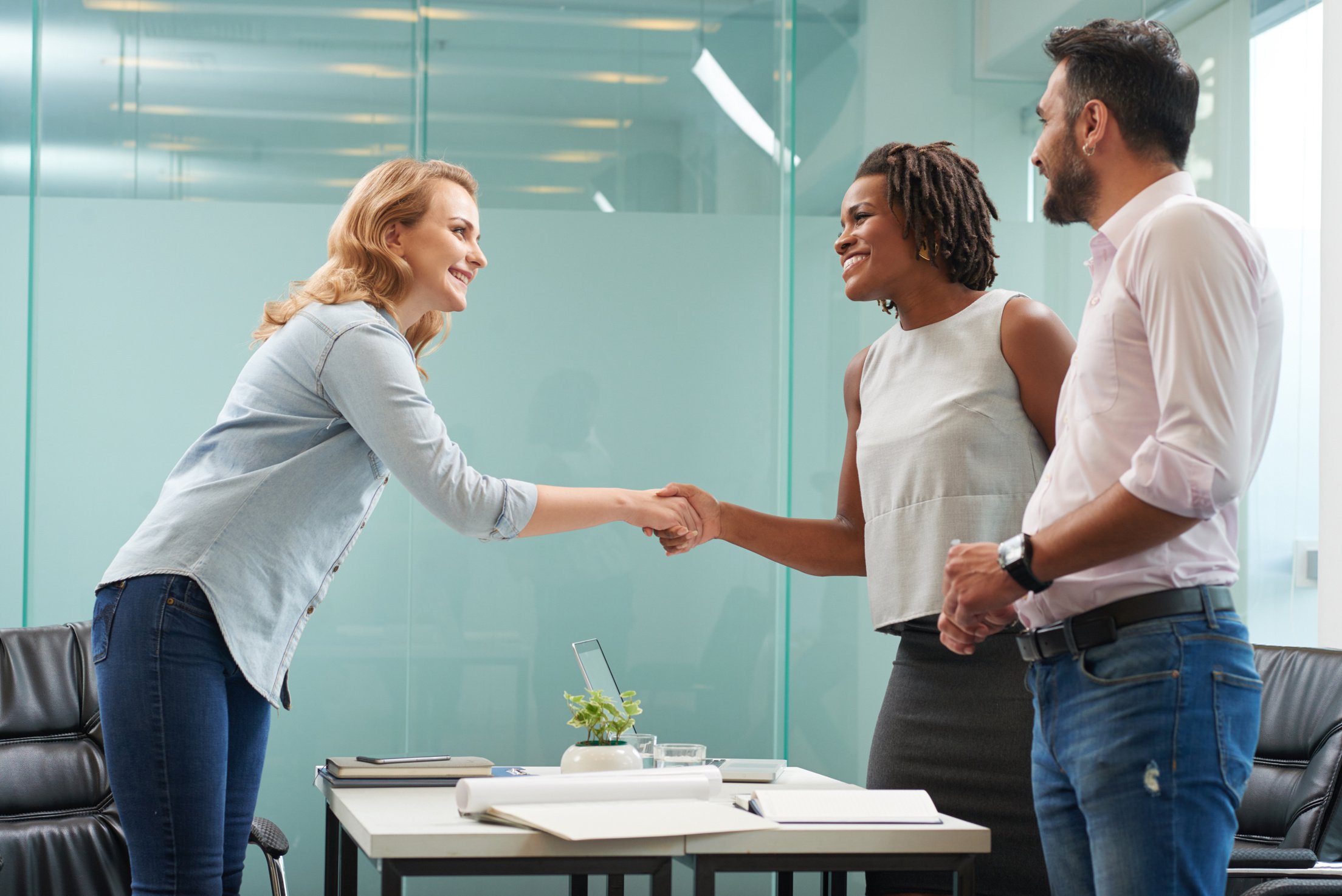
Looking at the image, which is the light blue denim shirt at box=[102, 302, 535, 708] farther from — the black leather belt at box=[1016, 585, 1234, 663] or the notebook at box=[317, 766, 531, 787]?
the black leather belt at box=[1016, 585, 1234, 663]

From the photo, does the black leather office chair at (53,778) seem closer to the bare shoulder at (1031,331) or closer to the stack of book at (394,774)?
the stack of book at (394,774)

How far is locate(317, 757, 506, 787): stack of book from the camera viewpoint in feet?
6.07

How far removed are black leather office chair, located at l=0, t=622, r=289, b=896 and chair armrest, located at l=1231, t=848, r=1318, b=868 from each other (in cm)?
194

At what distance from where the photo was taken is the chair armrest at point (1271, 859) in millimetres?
1971

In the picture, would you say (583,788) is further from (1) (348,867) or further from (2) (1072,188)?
(2) (1072,188)

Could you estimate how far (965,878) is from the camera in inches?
58.8

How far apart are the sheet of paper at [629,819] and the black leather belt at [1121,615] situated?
1.35ft

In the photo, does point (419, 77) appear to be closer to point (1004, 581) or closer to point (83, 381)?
point (83, 381)

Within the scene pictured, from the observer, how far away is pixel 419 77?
12.9ft

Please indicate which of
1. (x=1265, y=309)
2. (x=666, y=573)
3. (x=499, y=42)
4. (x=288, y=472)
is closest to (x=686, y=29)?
(x=499, y=42)

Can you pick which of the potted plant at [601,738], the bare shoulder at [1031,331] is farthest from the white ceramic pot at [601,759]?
the bare shoulder at [1031,331]

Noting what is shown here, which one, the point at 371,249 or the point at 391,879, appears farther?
the point at 371,249

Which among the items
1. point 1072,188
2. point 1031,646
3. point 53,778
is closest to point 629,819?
point 1031,646

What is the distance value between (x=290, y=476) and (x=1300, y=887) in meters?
1.72
